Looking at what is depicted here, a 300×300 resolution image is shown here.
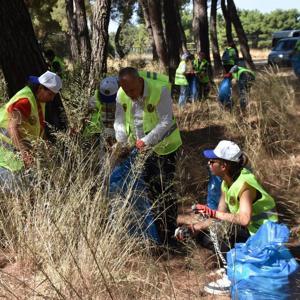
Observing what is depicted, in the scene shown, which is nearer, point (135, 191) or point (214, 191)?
point (135, 191)

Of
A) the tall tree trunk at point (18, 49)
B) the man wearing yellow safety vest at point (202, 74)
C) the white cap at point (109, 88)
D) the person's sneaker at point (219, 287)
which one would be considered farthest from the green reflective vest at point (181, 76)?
the person's sneaker at point (219, 287)

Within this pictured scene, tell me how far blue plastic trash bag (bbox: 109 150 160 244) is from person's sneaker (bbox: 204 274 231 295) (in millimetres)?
600

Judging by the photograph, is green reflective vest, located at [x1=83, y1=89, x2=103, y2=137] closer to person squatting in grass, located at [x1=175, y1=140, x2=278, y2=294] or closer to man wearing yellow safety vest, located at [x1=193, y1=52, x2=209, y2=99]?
person squatting in grass, located at [x1=175, y1=140, x2=278, y2=294]

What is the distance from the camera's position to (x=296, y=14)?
8856 centimetres

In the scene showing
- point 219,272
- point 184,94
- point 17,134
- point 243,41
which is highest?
point 17,134

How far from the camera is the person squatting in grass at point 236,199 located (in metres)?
3.50

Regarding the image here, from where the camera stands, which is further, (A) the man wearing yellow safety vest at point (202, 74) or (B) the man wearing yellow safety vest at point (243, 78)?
(A) the man wearing yellow safety vest at point (202, 74)

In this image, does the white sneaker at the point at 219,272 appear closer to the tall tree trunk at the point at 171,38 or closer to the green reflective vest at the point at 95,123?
the green reflective vest at the point at 95,123

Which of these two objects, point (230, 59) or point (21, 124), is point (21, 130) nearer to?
point (21, 124)

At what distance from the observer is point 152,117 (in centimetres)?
431

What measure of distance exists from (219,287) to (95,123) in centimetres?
210

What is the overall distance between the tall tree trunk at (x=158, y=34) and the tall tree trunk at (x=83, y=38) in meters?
2.43

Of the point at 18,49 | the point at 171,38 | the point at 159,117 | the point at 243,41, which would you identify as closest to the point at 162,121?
the point at 159,117

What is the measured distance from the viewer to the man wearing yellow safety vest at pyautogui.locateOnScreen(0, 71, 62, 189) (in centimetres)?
392
